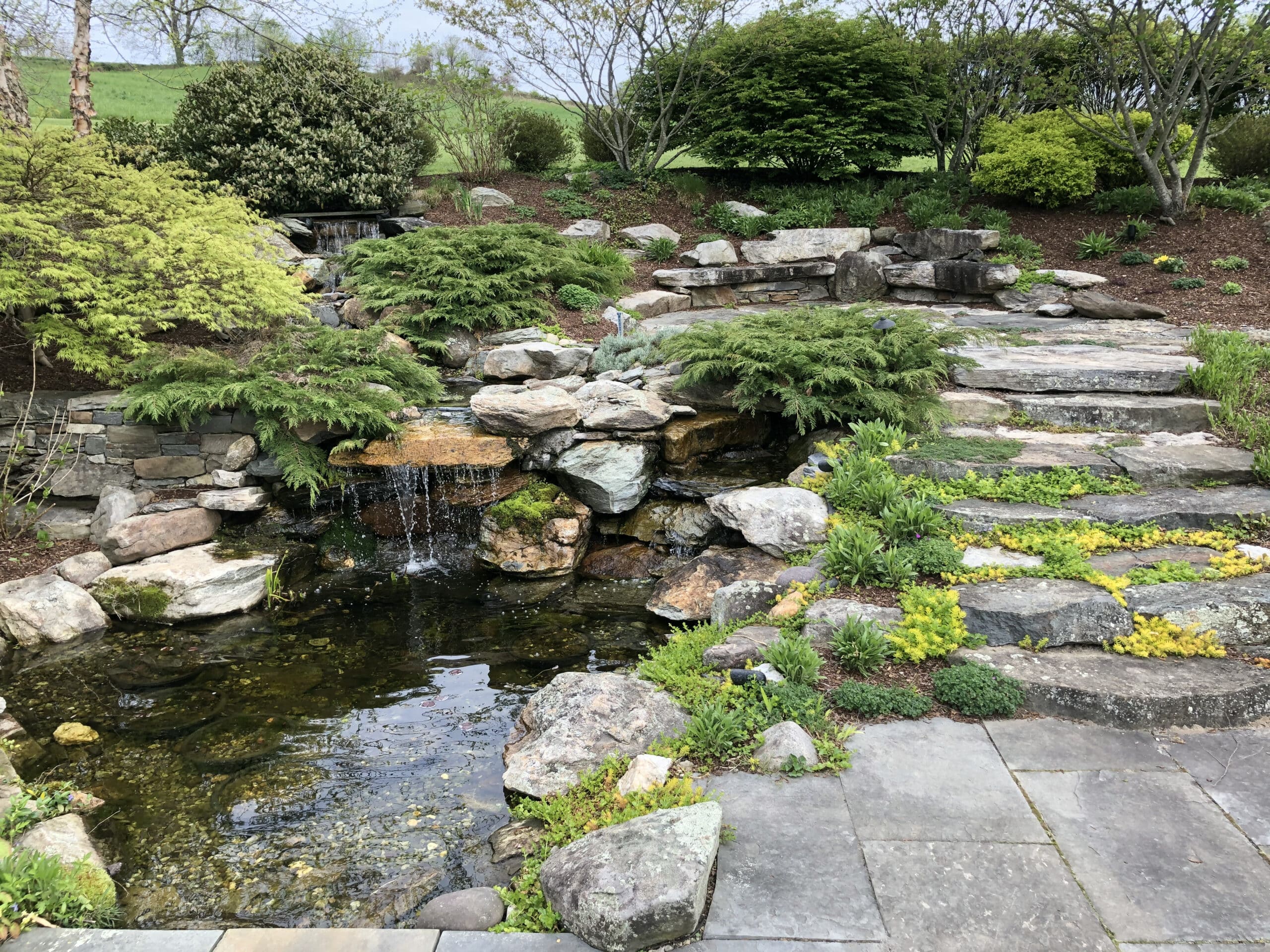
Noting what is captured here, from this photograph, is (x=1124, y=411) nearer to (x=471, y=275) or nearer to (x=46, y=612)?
(x=471, y=275)

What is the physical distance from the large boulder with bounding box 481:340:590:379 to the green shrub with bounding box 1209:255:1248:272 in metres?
8.87

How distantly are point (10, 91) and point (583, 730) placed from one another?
31.6 feet

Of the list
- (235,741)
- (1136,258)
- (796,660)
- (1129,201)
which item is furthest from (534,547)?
(1129,201)

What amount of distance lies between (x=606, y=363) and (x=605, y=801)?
18.9 ft

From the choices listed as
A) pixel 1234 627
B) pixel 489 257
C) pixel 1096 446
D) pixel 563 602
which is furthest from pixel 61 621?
pixel 1096 446

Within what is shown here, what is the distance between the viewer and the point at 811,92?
1406cm

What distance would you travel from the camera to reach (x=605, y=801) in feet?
11.3

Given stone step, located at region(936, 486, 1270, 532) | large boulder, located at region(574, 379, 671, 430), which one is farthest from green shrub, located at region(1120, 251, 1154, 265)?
large boulder, located at region(574, 379, 671, 430)

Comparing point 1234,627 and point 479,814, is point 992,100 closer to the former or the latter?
point 1234,627

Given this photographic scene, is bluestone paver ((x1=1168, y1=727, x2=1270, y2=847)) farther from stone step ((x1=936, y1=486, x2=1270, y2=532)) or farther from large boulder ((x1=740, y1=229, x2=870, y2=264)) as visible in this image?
large boulder ((x1=740, y1=229, x2=870, y2=264))

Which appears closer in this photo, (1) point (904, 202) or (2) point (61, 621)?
(2) point (61, 621)

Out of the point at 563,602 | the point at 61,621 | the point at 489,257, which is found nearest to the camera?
the point at 61,621

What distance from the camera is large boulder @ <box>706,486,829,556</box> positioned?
5.74 metres

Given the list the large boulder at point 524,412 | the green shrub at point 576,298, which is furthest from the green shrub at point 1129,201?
the large boulder at point 524,412
